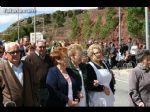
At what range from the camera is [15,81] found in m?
6.30

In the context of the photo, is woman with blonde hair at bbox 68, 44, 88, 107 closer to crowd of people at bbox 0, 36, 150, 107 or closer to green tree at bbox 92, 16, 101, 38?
crowd of people at bbox 0, 36, 150, 107

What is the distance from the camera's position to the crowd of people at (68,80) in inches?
249

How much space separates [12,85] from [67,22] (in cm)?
9479

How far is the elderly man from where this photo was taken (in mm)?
6281

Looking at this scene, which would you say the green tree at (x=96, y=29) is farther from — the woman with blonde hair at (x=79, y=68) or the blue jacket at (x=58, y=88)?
the blue jacket at (x=58, y=88)

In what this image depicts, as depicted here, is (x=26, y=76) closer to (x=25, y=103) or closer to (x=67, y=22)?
(x=25, y=103)

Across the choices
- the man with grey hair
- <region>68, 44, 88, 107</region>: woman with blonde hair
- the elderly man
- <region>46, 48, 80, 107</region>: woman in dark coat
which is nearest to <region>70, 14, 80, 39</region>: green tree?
the man with grey hair

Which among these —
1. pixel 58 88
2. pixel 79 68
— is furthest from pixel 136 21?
pixel 58 88

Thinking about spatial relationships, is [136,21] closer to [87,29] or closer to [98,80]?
[87,29]

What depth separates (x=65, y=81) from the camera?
6.71 metres

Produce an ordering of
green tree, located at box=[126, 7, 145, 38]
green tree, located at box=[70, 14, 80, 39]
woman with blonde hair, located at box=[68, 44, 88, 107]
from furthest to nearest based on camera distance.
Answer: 1. green tree, located at box=[70, 14, 80, 39]
2. green tree, located at box=[126, 7, 145, 38]
3. woman with blonde hair, located at box=[68, 44, 88, 107]

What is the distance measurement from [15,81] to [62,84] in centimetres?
68
